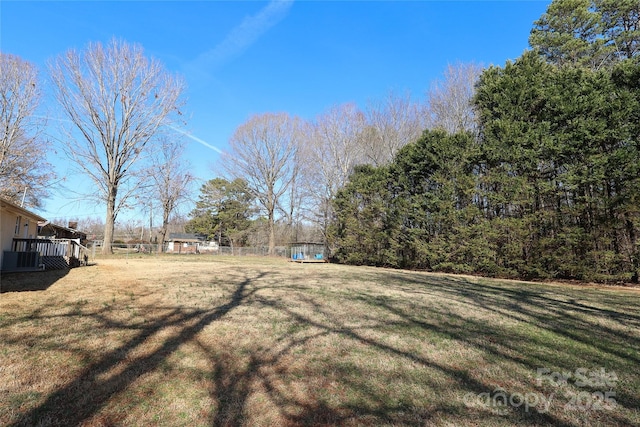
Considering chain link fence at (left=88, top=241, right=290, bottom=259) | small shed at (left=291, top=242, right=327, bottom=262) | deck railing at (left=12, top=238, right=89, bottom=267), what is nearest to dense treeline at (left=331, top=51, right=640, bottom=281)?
small shed at (left=291, top=242, right=327, bottom=262)

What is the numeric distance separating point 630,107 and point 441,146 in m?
6.35

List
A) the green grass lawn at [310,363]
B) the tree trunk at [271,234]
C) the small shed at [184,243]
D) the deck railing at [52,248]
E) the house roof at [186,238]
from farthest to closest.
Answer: the house roof at [186,238] < the small shed at [184,243] < the tree trunk at [271,234] < the deck railing at [52,248] < the green grass lawn at [310,363]

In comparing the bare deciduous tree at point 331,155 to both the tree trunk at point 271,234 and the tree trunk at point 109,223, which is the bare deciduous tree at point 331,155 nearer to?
the tree trunk at point 271,234

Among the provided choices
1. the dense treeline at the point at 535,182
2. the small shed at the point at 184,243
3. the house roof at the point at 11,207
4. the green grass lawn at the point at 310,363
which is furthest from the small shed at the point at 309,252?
the small shed at the point at 184,243

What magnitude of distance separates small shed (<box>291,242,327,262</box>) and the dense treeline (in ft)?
31.1

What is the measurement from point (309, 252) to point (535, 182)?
59.5 ft

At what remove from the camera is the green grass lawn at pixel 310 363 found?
7.50 ft

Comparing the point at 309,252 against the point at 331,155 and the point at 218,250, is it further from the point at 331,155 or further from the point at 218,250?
the point at 218,250

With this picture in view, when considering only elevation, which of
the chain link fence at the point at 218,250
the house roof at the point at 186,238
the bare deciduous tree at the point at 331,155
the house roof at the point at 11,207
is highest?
the bare deciduous tree at the point at 331,155

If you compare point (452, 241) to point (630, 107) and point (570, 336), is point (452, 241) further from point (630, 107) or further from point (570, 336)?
point (570, 336)

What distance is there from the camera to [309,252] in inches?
1046

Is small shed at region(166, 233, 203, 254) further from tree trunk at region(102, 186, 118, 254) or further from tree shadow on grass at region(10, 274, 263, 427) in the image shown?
tree shadow on grass at region(10, 274, 263, 427)

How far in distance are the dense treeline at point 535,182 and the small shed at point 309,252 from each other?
9.47 meters

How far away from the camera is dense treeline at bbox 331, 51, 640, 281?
32.0 feet
